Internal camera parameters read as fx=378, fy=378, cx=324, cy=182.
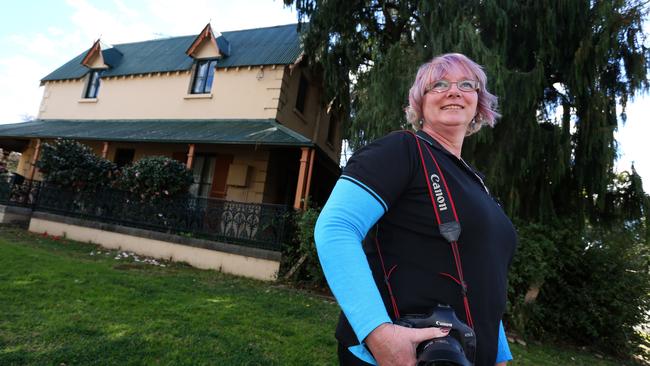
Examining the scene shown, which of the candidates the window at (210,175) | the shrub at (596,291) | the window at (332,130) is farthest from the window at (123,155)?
the shrub at (596,291)

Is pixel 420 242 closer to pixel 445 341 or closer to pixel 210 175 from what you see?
pixel 445 341

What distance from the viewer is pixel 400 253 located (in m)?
1.18

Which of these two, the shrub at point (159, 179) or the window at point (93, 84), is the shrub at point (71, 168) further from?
the window at point (93, 84)

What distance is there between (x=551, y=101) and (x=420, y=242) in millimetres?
7567

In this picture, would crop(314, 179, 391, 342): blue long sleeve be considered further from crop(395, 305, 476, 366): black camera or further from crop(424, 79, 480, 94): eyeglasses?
crop(424, 79, 480, 94): eyeglasses

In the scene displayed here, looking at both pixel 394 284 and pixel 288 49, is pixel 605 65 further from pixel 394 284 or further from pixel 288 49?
pixel 288 49

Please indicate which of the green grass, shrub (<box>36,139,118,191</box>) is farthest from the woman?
shrub (<box>36,139,118,191</box>)

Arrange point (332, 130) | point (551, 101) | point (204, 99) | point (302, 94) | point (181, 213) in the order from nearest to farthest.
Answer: point (551, 101)
point (181, 213)
point (204, 99)
point (302, 94)
point (332, 130)

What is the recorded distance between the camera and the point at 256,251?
8.28 m

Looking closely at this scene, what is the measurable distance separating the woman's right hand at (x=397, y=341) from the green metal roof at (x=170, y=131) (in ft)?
28.2

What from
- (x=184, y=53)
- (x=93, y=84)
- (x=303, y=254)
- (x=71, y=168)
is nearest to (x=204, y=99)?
(x=184, y=53)

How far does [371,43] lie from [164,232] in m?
7.17

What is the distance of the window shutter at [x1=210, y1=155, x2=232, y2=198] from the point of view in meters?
12.5

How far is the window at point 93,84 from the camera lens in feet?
52.0
